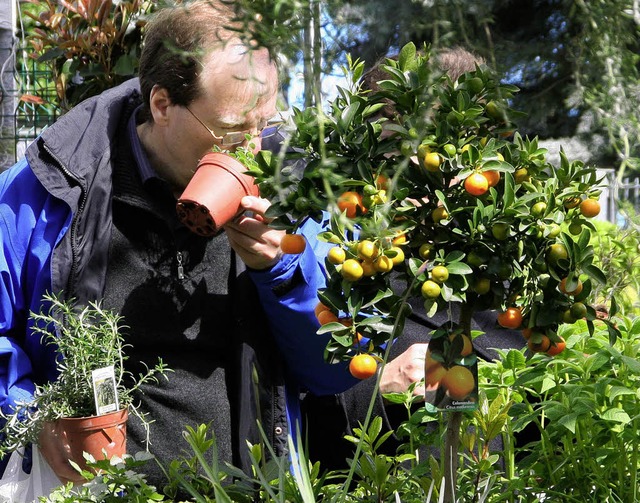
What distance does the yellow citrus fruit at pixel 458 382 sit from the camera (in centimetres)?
128

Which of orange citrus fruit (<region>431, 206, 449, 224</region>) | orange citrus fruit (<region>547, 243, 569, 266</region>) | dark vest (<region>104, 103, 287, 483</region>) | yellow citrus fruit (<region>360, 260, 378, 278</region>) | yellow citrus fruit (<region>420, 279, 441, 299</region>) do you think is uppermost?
orange citrus fruit (<region>431, 206, 449, 224</region>)

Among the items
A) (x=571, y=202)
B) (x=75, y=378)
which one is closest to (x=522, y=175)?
(x=571, y=202)

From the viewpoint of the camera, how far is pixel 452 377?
4.19 feet

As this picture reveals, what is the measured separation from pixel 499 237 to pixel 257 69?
0.52m

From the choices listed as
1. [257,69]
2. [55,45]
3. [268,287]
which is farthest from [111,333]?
[55,45]

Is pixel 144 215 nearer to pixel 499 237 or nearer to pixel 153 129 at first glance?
pixel 153 129

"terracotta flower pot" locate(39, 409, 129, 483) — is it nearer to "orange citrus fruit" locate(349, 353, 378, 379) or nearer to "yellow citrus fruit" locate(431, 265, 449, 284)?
"orange citrus fruit" locate(349, 353, 378, 379)

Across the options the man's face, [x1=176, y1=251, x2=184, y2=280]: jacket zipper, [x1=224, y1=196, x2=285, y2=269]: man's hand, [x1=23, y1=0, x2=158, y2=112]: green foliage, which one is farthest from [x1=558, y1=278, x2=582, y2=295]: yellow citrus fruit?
[x1=23, y1=0, x2=158, y2=112]: green foliage

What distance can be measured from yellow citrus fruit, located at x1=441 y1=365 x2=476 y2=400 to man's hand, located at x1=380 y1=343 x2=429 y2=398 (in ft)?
2.13

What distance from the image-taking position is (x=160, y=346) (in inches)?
79.7

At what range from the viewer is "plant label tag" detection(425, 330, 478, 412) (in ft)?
4.18

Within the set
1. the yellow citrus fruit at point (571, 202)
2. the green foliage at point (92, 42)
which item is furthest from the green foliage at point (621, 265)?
the green foliage at point (92, 42)

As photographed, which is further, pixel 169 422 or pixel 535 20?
pixel 169 422

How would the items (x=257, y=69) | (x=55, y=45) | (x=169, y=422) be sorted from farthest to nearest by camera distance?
(x=55, y=45)
(x=169, y=422)
(x=257, y=69)
